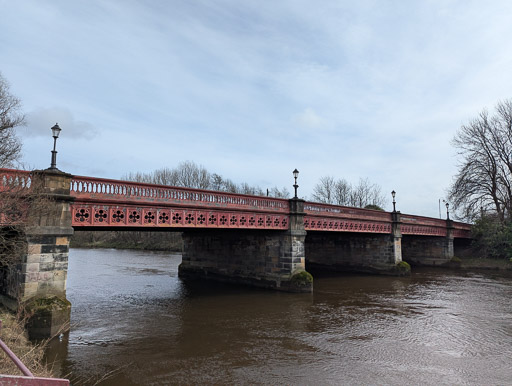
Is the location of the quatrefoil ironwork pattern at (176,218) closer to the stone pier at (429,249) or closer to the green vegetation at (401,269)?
the green vegetation at (401,269)

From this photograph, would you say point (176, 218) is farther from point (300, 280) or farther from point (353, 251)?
point (353, 251)

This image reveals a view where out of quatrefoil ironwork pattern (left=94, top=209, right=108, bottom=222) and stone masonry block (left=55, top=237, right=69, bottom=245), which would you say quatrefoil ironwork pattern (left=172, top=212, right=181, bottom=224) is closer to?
quatrefoil ironwork pattern (left=94, top=209, right=108, bottom=222)

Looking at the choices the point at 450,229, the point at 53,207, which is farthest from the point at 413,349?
the point at 450,229

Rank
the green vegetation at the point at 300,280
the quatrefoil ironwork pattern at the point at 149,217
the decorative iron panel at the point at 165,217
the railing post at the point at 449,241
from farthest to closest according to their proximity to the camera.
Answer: the railing post at the point at 449,241 < the green vegetation at the point at 300,280 < the quatrefoil ironwork pattern at the point at 149,217 < the decorative iron panel at the point at 165,217

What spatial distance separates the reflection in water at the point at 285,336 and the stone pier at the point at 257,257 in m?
0.95

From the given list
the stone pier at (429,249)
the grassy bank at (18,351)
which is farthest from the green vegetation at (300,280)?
the stone pier at (429,249)

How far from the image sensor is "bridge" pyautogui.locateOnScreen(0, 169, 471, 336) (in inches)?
385

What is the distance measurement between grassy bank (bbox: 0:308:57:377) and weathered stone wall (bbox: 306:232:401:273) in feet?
71.3

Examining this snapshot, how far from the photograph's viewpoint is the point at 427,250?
Result: 3388 centimetres

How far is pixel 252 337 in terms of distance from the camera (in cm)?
1040

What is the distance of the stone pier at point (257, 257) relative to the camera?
17.8 metres

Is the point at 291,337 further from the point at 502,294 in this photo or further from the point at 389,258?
the point at 389,258

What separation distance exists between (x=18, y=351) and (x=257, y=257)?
13.4 meters

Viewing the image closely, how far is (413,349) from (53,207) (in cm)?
1099
